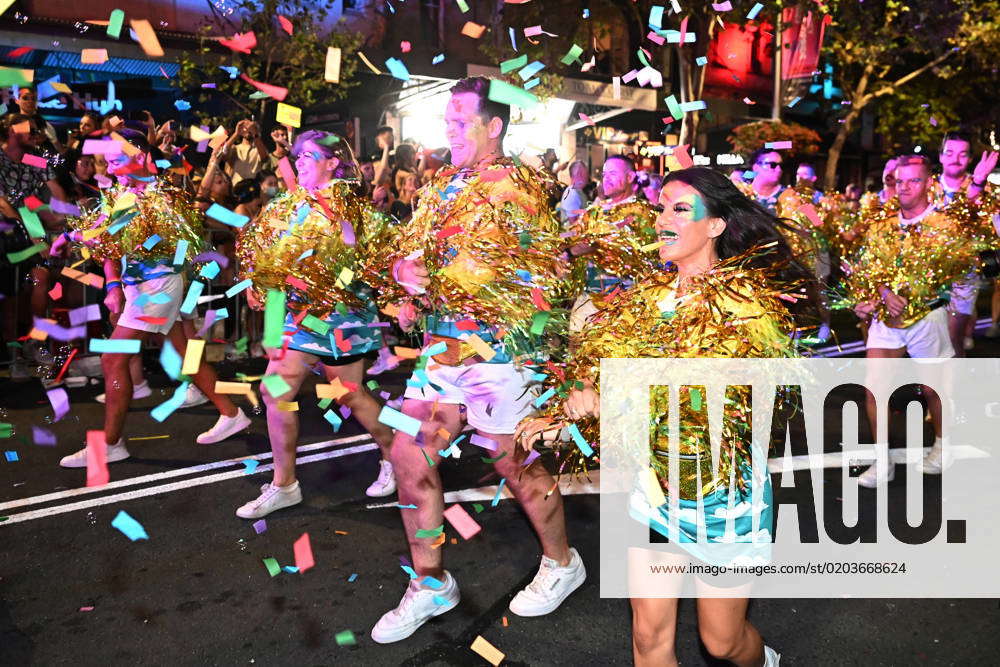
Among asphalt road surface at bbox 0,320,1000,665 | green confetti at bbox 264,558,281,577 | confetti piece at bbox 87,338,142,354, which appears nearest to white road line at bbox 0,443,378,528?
asphalt road surface at bbox 0,320,1000,665

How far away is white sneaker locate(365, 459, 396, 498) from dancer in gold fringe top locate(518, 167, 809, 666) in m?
2.31

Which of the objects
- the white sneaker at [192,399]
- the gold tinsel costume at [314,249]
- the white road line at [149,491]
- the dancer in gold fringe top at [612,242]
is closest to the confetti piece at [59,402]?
the white sneaker at [192,399]

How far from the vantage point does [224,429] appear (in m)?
5.74

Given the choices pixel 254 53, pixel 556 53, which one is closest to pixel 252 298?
pixel 254 53

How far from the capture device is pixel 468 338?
3.26 m

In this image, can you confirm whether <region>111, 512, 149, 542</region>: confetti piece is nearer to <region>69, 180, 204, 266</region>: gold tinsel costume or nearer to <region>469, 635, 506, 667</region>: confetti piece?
<region>69, 180, 204, 266</region>: gold tinsel costume

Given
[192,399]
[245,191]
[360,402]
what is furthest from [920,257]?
[245,191]

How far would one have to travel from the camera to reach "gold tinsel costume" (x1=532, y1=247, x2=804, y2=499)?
2.40 meters

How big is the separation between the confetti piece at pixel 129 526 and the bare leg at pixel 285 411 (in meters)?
0.71

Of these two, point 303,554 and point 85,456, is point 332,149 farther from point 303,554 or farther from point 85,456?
point 85,456

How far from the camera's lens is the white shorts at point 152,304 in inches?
204

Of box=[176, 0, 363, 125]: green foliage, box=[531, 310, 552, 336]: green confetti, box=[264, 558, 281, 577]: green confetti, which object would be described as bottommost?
box=[264, 558, 281, 577]: green confetti

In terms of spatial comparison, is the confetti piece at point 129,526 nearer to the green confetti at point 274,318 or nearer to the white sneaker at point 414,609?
the green confetti at point 274,318

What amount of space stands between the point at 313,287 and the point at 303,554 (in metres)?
1.27
